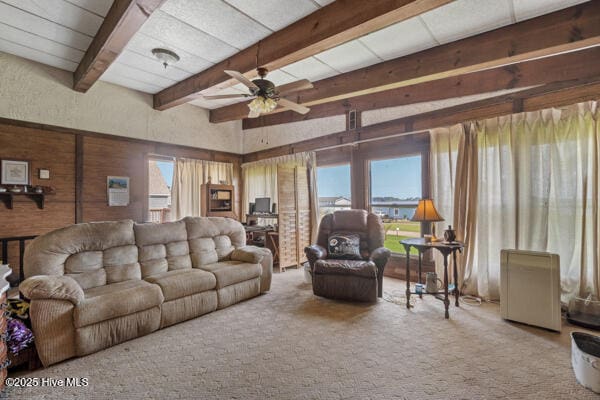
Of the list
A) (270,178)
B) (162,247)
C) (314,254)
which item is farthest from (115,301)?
(270,178)

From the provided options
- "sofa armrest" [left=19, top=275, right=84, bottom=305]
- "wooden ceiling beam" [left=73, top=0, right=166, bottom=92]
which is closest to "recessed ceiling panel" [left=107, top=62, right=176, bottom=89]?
"wooden ceiling beam" [left=73, top=0, right=166, bottom=92]

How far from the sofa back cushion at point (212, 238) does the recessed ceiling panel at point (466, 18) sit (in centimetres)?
346

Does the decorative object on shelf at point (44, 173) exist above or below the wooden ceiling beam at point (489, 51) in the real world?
below

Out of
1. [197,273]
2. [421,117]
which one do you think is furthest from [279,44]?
[197,273]

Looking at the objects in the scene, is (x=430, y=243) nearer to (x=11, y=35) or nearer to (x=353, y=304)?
(x=353, y=304)

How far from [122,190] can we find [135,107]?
1501 mm

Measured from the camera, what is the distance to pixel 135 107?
4.84 meters

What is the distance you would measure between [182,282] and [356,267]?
78.2 inches

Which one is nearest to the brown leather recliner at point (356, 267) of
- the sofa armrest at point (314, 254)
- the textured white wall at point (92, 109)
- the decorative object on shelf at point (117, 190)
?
the sofa armrest at point (314, 254)

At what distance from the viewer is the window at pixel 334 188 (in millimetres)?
5125

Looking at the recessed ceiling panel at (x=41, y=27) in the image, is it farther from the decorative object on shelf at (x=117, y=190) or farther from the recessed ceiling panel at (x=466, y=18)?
the recessed ceiling panel at (x=466, y=18)

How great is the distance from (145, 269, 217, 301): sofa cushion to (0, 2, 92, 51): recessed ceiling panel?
2954 mm

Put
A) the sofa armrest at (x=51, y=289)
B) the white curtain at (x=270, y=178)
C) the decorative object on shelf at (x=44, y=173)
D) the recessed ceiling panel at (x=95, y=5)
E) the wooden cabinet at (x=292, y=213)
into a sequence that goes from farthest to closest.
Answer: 1. the white curtain at (x=270, y=178)
2. the wooden cabinet at (x=292, y=213)
3. the decorative object on shelf at (x=44, y=173)
4. the recessed ceiling panel at (x=95, y=5)
5. the sofa armrest at (x=51, y=289)

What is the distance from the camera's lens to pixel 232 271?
3316 millimetres
